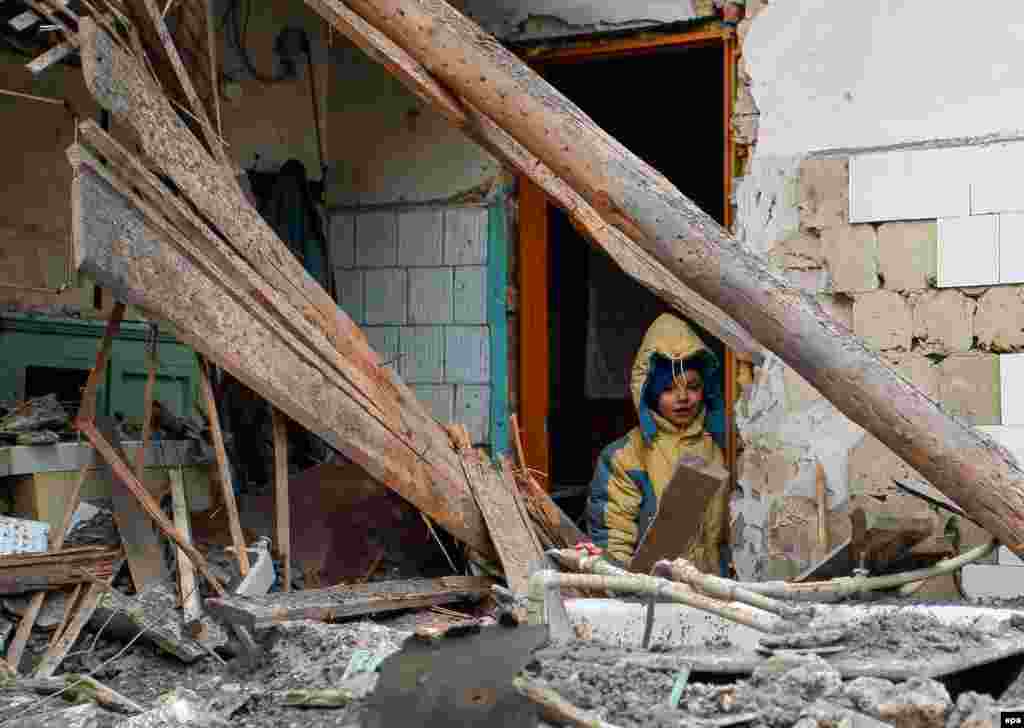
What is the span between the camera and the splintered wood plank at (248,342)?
15.6 feet

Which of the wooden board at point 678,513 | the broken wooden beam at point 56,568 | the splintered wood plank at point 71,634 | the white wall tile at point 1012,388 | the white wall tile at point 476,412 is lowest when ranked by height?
the splintered wood plank at point 71,634

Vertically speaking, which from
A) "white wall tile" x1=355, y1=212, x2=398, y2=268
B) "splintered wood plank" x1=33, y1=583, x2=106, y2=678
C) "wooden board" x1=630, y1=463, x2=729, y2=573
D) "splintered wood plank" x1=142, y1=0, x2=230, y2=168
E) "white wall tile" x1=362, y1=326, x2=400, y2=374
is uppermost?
"splintered wood plank" x1=142, y1=0, x2=230, y2=168

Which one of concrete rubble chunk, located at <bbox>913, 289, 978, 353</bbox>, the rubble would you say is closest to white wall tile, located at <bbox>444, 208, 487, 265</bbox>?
the rubble

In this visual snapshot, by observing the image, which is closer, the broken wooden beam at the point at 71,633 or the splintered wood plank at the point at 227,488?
the broken wooden beam at the point at 71,633

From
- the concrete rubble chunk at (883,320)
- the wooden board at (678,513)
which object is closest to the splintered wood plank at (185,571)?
the wooden board at (678,513)

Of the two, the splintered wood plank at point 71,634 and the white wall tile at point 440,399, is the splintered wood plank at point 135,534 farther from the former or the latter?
the white wall tile at point 440,399

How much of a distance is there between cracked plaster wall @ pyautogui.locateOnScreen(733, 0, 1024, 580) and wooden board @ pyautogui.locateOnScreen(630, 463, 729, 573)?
1.11 metres

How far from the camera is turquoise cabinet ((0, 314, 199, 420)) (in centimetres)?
629

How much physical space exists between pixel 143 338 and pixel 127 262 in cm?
230

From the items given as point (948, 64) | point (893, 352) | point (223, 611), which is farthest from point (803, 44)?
point (223, 611)

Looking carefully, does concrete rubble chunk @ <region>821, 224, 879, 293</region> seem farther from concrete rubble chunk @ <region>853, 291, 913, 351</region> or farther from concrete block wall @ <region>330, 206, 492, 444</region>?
concrete block wall @ <region>330, 206, 492, 444</region>

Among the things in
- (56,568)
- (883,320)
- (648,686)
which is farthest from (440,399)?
(648,686)

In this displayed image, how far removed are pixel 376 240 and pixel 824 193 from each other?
114 inches

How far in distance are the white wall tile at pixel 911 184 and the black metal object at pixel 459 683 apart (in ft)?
10.9
